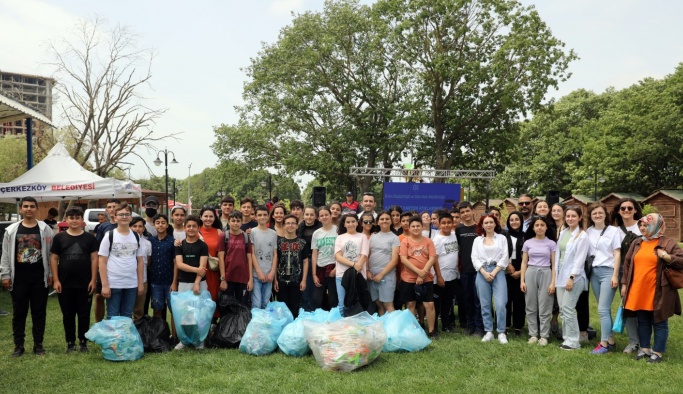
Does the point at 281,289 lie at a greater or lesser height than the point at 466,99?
lesser

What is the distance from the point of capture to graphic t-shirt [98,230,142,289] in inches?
238

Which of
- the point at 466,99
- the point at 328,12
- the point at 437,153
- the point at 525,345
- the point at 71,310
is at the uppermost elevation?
the point at 328,12

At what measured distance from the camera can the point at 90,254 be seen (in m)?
6.11

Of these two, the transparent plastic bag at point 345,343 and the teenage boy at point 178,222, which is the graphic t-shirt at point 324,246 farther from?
the teenage boy at point 178,222

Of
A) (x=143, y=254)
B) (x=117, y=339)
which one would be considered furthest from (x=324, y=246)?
(x=117, y=339)

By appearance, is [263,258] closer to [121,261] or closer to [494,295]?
[121,261]

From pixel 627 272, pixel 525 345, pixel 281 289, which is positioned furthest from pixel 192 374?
pixel 627 272

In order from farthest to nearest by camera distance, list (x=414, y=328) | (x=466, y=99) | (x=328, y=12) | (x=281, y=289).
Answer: (x=328, y=12), (x=466, y=99), (x=281, y=289), (x=414, y=328)

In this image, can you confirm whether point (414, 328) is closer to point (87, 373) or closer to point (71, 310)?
Result: point (87, 373)

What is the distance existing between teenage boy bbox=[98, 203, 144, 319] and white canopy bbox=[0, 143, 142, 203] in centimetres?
595

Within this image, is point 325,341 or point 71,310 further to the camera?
point 71,310

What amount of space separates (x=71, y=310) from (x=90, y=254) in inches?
25.8

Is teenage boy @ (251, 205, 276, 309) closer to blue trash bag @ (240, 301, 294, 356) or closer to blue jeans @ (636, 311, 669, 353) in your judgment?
blue trash bag @ (240, 301, 294, 356)

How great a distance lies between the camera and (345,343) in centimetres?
533
